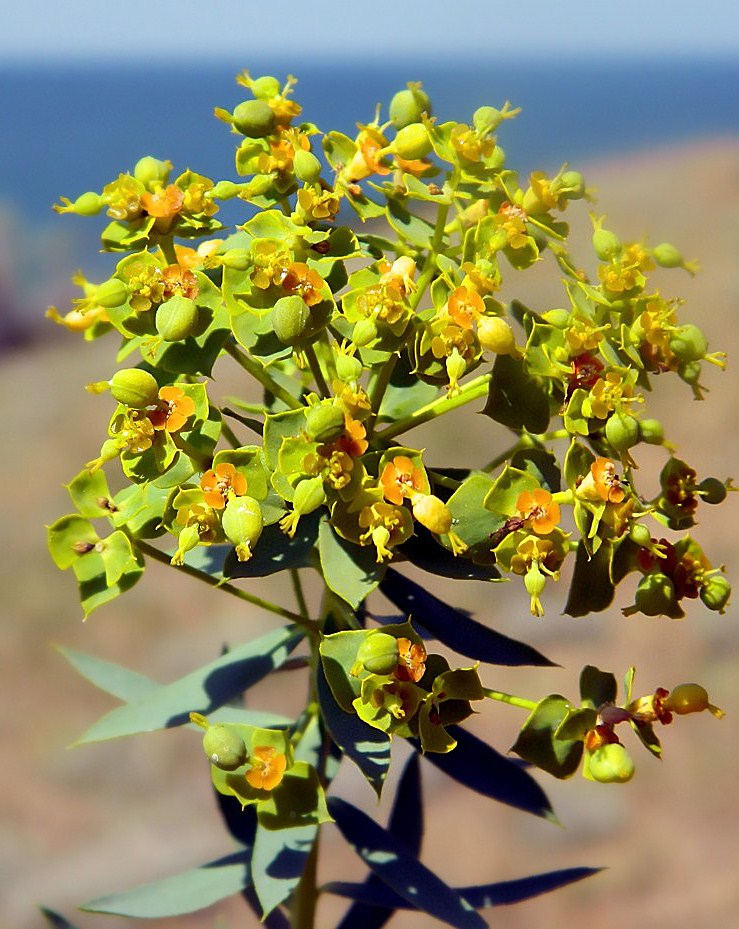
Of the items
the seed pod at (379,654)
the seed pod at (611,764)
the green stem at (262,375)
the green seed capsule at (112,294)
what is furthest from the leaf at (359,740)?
the green seed capsule at (112,294)

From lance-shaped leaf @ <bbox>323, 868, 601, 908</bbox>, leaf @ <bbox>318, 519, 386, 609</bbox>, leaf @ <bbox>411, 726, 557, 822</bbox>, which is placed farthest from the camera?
lance-shaped leaf @ <bbox>323, 868, 601, 908</bbox>

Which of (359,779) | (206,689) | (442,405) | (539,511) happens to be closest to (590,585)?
(539,511)

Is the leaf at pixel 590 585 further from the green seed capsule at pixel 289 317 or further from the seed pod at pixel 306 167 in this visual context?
the seed pod at pixel 306 167

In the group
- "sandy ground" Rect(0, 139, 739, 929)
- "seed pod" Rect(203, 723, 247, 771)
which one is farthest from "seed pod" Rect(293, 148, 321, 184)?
"sandy ground" Rect(0, 139, 739, 929)

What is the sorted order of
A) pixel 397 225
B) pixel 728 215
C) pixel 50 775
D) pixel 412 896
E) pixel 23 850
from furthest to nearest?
pixel 728 215 → pixel 50 775 → pixel 23 850 → pixel 412 896 → pixel 397 225

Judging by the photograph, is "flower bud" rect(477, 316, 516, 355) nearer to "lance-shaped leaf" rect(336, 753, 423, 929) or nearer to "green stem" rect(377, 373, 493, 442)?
"green stem" rect(377, 373, 493, 442)

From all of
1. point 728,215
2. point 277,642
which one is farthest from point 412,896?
point 728,215

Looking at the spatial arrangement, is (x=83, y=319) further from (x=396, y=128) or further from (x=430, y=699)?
(x=430, y=699)
